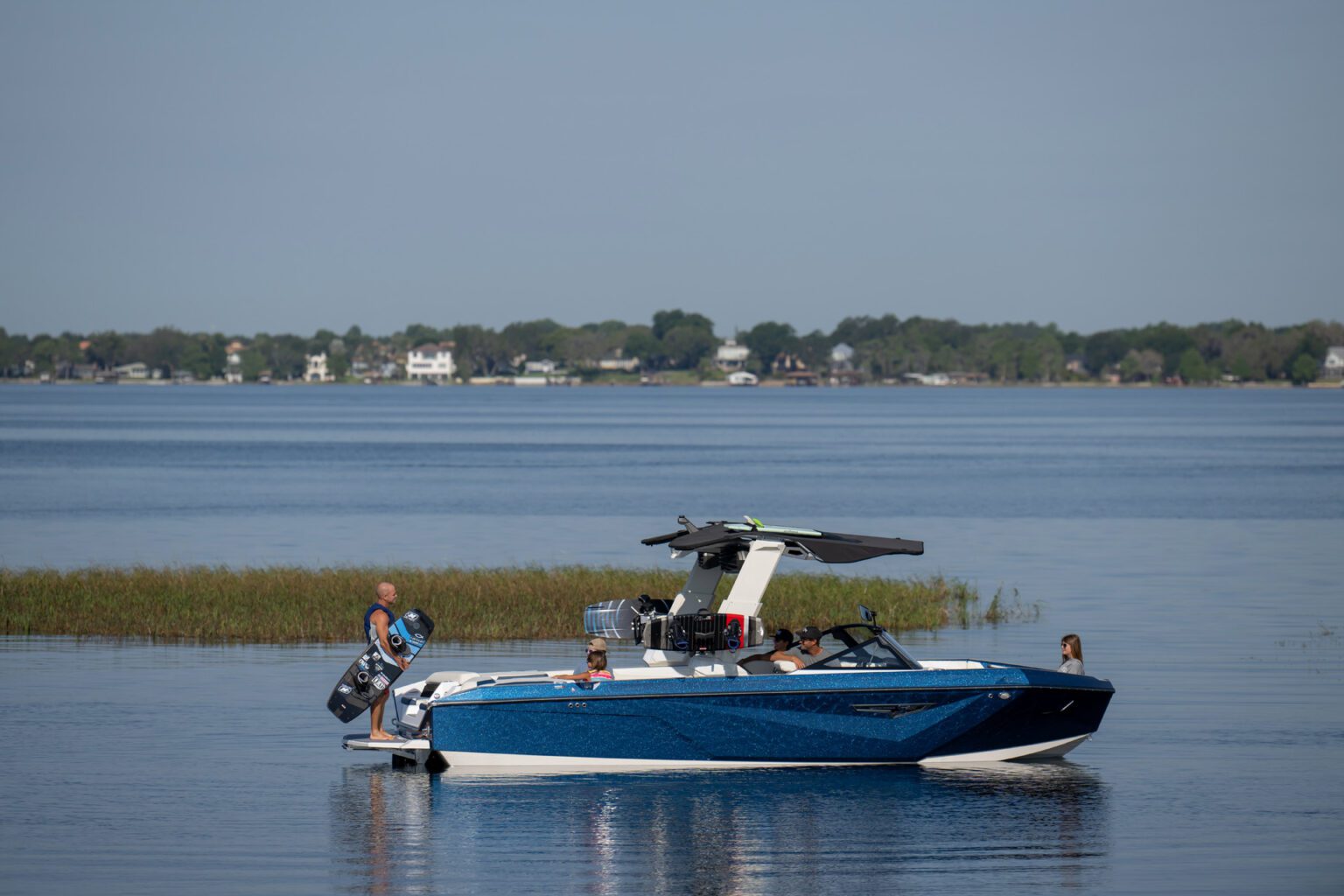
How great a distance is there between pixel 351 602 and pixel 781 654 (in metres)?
13.1

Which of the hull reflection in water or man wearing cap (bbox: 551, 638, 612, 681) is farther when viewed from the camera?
Answer: man wearing cap (bbox: 551, 638, 612, 681)

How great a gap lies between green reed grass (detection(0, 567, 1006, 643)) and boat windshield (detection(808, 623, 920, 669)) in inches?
409

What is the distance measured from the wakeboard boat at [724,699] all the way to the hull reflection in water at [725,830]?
263mm

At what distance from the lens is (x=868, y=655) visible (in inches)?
756

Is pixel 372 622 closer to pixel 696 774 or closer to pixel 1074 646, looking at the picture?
pixel 696 774

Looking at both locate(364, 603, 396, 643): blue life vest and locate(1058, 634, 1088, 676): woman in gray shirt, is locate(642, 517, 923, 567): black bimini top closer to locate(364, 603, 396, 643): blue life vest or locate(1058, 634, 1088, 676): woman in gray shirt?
locate(1058, 634, 1088, 676): woman in gray shirt

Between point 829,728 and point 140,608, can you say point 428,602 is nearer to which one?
point 140,608

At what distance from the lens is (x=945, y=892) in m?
14.6

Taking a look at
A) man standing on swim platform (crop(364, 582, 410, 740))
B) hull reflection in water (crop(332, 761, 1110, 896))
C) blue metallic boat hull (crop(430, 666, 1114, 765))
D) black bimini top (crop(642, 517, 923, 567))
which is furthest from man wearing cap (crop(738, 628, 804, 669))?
man standing on swim platform (crop(364, 582, 410, 740))

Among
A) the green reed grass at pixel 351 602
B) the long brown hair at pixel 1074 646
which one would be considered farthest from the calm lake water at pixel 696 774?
the long brown hair at pixel 1074 646

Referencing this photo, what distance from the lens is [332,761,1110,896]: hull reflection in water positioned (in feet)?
49.7

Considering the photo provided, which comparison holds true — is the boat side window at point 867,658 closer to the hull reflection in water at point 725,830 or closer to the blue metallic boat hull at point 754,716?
the blue metallic boat hull at point 754,716

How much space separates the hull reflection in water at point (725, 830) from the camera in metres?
15.1

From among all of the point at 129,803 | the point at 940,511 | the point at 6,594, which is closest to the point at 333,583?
the point at 6,594
